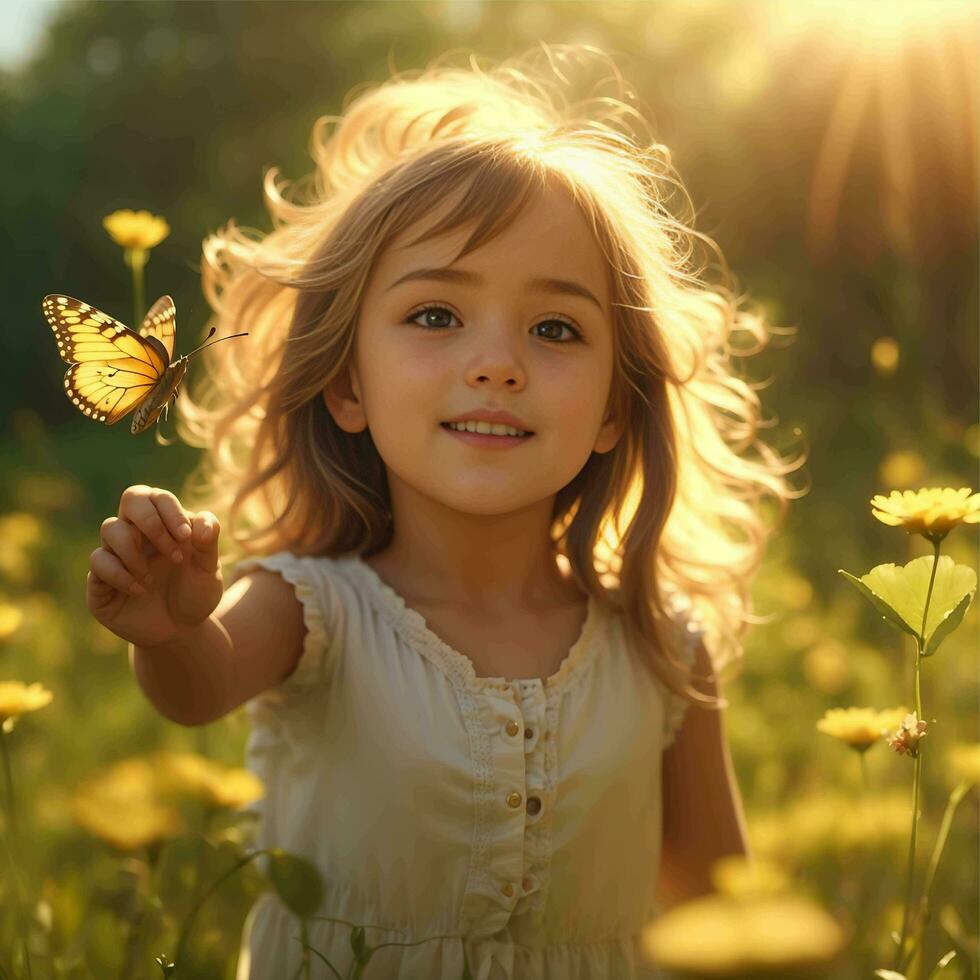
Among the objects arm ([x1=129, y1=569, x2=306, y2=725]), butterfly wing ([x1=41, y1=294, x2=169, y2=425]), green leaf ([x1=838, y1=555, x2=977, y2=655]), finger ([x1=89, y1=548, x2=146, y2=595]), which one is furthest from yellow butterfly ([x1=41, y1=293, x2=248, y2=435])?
green leaf ([x1=838, y1=555, x2=977, y2=655])

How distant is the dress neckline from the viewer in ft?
4.34

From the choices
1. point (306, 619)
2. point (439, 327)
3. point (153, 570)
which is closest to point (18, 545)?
point (306, 619)

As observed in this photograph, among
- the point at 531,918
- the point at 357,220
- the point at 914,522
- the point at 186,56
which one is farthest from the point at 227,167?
the point at 914,522

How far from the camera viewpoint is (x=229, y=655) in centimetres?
119

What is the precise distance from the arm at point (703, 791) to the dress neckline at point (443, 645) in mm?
180

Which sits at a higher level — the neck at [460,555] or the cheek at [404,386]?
the cheek at [404,386]

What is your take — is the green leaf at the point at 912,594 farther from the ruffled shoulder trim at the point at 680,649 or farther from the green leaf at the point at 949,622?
the ruffled shoulder trim at the point at 680,649

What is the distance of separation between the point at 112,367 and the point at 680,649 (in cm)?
74

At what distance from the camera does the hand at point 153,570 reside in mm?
983

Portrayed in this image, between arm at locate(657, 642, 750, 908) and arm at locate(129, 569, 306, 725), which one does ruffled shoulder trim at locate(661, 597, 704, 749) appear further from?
arm at locate(129, 569, 306, 725)

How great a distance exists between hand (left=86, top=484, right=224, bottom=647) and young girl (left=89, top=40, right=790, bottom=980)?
81 mm

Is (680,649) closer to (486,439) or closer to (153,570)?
(486,439)

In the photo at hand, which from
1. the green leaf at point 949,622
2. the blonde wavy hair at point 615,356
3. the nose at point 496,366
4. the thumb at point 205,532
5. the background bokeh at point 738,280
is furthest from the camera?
the background bokeh at point 738,280

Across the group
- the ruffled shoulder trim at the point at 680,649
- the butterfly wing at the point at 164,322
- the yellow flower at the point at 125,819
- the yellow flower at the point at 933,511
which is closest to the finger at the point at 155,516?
the butterfly wing at the point at 164,322
